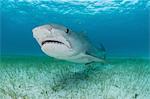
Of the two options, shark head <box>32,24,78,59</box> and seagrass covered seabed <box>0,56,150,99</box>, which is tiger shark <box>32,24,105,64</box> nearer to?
shark head <box>32,24,78,59</box>

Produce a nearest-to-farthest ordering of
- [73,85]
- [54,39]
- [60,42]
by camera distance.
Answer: [54,39]
[60,42]
[73,85]

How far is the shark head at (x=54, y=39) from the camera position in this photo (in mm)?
4630

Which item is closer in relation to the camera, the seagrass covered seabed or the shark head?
the shark head

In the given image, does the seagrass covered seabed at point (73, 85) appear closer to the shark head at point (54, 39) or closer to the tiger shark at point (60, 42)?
the tiger shark at point (60, 42)

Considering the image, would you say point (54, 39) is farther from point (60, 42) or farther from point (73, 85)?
point (73, 85)

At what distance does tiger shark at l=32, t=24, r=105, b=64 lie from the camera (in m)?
4.67

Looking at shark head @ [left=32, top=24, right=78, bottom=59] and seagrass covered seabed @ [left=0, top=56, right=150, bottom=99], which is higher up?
shark head @ [left=32, top=24, right=78, bottom=59]

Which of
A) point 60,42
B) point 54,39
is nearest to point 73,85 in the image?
point 60,42

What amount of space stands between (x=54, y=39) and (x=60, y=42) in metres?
0.27

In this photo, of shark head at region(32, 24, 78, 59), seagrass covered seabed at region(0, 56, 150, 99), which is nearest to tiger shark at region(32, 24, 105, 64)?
shark head at region(32, 24, 78, 59)

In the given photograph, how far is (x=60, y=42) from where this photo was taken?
16.6 ft

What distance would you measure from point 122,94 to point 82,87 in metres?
1.05

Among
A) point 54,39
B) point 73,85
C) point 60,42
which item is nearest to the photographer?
point 54,39

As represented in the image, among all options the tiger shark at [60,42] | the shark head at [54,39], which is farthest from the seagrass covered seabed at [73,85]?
the shark head at [54,39]
